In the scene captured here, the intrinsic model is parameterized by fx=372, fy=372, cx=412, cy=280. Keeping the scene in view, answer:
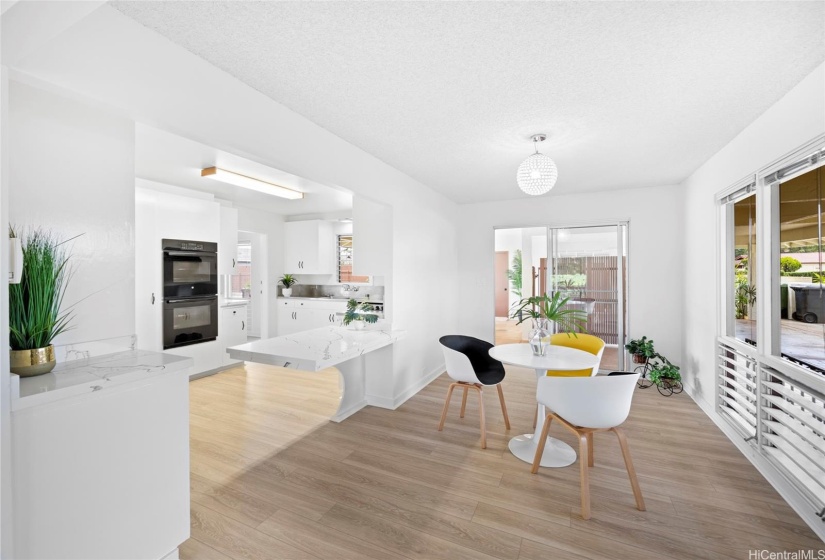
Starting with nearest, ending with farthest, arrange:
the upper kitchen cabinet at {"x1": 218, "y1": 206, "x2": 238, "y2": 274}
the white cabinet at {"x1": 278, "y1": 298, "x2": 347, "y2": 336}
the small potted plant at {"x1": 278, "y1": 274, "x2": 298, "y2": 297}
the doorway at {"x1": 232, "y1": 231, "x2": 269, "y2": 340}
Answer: the upper kitchen cabinet at {"x1": 218, "y1": 206, "x2": 238, "y2": 274}
the white cabinet at {"x1": 278, "y1": 298, "x2": 347, "y2": 336}
the doorway at {"x1": 232, "y1": 231, "x2": 269, "y2": 340}
the small potted plant at {"x1": 278, "y1": 274, "x2": 298, "y2": 297}

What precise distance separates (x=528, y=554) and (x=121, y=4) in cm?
302

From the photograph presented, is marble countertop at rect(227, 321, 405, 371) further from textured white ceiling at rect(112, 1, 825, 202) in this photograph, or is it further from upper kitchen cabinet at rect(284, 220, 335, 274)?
upper kitchen cabinet at rect(284, 220, 335, 274)

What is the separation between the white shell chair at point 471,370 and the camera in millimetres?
3020

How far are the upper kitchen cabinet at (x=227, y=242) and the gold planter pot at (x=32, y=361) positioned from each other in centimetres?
370

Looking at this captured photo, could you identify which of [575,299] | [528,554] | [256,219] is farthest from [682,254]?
[256,219]

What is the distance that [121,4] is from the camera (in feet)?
5.00

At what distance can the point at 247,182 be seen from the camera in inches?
167

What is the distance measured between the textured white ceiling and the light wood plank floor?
243 centimetres

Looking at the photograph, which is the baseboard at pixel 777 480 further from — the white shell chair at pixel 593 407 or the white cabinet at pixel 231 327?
the white cabinet at pixel 231 327

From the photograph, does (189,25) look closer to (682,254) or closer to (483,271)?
(483,271)

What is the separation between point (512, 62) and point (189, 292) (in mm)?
4289

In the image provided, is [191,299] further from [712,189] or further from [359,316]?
[712,189]

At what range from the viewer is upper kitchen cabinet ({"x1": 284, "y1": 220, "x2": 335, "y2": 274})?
6.38m

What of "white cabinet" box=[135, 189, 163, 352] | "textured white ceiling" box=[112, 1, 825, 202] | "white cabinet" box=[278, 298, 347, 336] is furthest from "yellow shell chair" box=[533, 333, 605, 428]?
"white cabinet" box=[135, 189, 163, 352]
